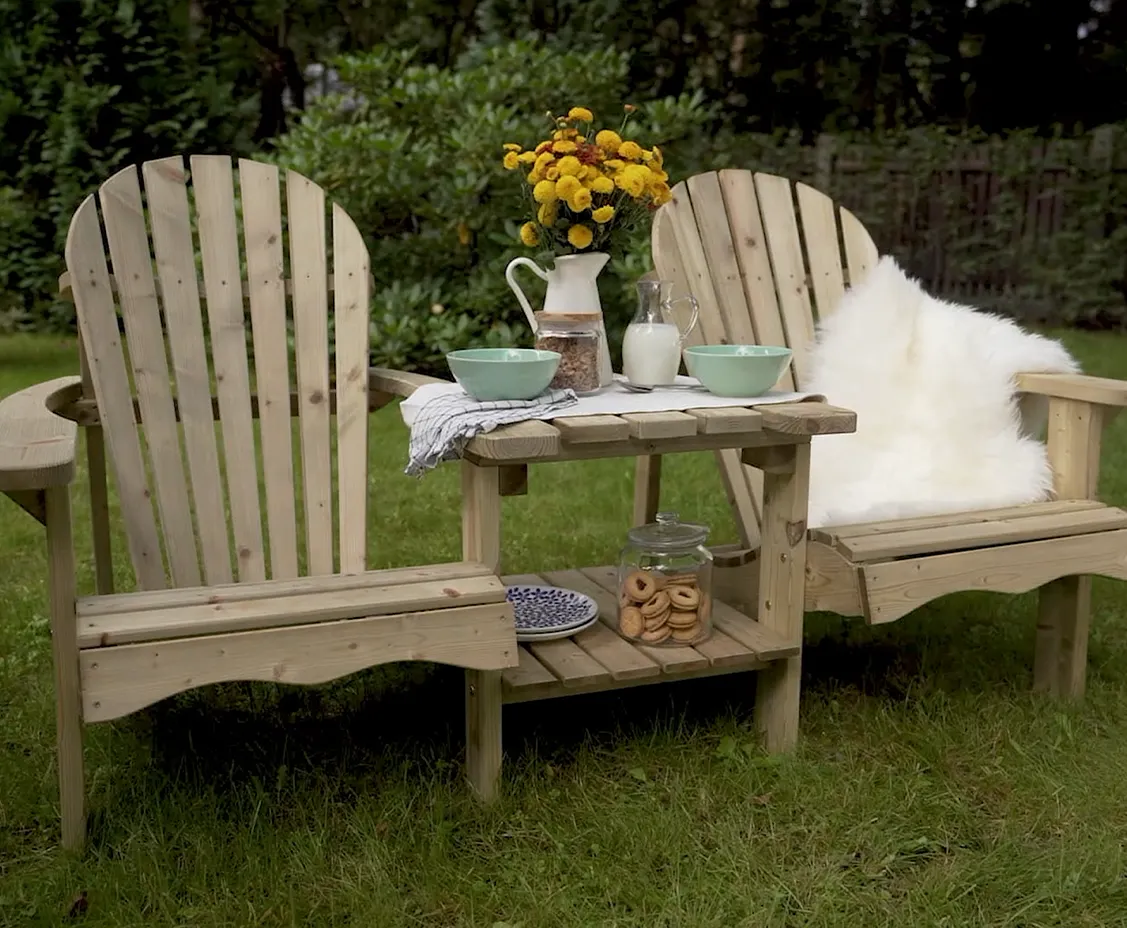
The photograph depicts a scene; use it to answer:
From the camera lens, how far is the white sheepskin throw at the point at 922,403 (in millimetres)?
2529

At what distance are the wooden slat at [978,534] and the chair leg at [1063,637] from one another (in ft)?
0.56

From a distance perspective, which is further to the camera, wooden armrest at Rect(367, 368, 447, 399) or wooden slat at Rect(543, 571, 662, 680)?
wooden armrest at Rect(367, 368, 447, 399)

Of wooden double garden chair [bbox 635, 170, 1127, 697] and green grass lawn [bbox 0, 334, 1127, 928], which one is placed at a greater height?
wooden double garden chair [bbox 635, 170, 1127, 697]

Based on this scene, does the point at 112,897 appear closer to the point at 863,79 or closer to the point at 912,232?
the point at 912,232

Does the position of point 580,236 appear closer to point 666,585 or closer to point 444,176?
point 666,585

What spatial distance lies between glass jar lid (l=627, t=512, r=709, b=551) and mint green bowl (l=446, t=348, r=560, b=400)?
399 millimetres

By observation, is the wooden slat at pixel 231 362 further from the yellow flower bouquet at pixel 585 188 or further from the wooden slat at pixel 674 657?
the wooden slat at pixel 674 657

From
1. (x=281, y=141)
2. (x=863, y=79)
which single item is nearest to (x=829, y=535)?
(x=281, y=141)

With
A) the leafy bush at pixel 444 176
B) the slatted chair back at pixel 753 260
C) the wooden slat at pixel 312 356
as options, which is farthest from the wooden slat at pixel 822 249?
the leafy bush at pixel 444 176

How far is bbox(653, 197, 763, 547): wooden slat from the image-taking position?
2611 mm

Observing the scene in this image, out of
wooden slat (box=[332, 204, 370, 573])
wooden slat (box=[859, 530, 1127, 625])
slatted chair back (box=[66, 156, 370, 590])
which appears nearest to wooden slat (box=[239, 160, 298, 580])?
slatted chair back (box=[66, 156, 370, 590])

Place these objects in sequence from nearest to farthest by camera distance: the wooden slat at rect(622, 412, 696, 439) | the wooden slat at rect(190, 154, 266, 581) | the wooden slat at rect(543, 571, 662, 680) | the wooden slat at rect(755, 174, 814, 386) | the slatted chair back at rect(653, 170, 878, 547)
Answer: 1. the wooden slat at rect(622, 412, 696, 439)
2. the wooden slat at rect(543, 571, 662, 680)
3. the wooden slat at rect(190, 154, 266, 581)
4. the slatted chair back at rect(653, 170, 878, 547)
5. the wooden slat at rect(755, 174, 814, 386)

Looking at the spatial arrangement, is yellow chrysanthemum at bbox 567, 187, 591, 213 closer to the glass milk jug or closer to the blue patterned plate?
the glass milk jug

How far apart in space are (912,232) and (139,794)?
7.42 meters
